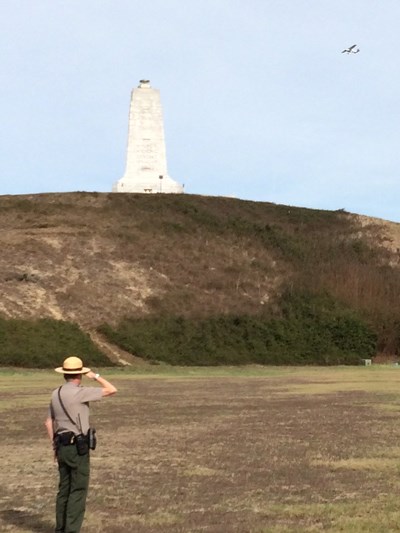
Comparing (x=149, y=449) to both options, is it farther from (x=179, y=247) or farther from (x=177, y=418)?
(x=179, y=247)

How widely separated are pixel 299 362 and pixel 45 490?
158 ft

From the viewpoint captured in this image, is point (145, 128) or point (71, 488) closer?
point (71, 488)

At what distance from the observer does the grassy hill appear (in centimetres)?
6091

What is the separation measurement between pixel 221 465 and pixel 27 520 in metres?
5.03

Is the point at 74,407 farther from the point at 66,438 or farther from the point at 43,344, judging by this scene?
the point at 43,344

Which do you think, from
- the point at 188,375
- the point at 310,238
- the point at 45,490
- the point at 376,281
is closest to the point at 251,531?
the point at 45,490

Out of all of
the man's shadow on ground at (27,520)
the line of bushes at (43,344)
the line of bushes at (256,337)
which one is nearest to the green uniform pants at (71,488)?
the man's shadow on ground at (27,520)

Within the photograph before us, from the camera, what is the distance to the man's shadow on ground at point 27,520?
35.1ft

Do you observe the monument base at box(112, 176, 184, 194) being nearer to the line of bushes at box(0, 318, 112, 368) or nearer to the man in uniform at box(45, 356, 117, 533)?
the line of bushes at box(0, 318, 112, 368)

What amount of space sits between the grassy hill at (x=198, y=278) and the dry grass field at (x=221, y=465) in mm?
28291

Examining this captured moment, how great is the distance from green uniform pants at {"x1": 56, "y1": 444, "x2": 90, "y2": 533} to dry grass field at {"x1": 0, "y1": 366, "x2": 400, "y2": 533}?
2.59 ft

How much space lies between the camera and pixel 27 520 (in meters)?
11.2

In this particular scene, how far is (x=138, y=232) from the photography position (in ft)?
241

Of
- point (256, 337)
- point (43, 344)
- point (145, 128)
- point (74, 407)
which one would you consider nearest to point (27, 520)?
point (74, 407)
